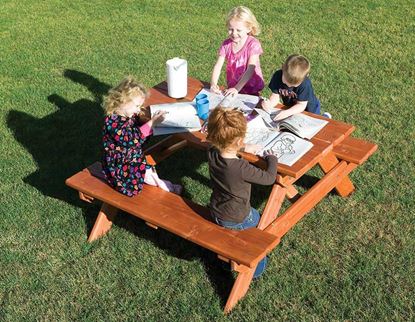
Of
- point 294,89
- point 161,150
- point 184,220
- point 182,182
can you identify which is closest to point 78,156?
point 161,150

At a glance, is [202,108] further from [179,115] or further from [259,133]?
[259,133]

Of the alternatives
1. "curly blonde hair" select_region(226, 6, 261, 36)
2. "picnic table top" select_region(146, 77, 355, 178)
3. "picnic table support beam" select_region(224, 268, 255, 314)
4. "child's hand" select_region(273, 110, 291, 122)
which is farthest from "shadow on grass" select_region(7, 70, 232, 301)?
"curly blonde hair" select_region(226, 6, 261, 36)

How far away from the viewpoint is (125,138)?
14.6 ft

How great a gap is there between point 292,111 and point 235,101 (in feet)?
1.97

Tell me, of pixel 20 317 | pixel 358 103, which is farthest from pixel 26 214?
pixel 358 103

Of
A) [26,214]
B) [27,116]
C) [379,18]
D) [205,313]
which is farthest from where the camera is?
[379,18]

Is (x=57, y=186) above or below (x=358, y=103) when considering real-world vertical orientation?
below

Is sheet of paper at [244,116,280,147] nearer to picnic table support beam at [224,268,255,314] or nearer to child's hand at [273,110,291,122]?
child's hand at [273,110,291,122]

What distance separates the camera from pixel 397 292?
14.3 feet

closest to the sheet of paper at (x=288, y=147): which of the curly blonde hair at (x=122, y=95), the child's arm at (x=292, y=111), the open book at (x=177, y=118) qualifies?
the child's arm at (x=292, y=111)

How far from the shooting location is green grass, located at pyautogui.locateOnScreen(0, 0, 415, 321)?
4.41 meters

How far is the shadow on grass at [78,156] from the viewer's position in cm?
491

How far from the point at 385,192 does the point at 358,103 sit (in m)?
2.03

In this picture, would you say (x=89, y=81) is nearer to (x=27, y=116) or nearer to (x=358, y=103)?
(x=27, y=116)
